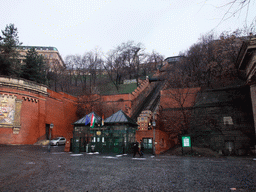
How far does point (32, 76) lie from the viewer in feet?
139

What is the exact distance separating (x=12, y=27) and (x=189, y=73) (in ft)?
133

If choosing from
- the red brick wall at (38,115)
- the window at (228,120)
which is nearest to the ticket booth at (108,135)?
the red brick wall at (38,115)

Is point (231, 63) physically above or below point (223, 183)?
above

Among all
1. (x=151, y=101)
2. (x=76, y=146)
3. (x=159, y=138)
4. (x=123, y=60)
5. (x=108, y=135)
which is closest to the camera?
(x=108, y=135)

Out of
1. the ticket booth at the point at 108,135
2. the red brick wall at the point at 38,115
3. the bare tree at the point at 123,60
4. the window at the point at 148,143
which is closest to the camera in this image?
the ticket booth at the point at 108,135

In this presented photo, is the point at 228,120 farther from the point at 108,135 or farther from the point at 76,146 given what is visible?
the point at 76,146

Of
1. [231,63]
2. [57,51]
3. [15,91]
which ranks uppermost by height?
[57,51]

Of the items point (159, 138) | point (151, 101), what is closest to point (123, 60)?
point (151, 101)

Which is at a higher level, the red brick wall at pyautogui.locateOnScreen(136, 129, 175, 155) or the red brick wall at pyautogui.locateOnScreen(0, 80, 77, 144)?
the red brick wall at pyautogui.locateOnScreen(0, 80, 77, 144)

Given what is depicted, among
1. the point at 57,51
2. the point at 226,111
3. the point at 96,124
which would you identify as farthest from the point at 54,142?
the point at 57,51

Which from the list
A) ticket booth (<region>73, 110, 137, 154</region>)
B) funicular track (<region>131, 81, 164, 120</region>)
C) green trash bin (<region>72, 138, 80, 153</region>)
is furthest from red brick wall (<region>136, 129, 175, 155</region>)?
funicular track (<region>131, 81, 164, 120</region>)

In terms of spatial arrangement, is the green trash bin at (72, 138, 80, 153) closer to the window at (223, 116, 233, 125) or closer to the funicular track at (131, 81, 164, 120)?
the funicular track at (131, 81, 164, 120)

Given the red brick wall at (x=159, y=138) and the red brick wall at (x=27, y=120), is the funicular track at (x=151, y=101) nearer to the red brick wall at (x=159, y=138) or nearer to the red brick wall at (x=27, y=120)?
the red brick wall at (x=159, y=138)

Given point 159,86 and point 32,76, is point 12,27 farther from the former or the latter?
point 159,86
